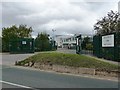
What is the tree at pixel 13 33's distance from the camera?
51281mm

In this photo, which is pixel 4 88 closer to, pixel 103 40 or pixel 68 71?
pixel 68 71

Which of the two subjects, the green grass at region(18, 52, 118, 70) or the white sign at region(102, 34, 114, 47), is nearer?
the green grass at region(18, 52, 118, 70)

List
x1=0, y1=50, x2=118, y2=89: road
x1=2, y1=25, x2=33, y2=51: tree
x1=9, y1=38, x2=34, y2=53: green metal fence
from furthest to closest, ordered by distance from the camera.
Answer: x1=2, y1=25, x2=33, y2=51: tree
x1=9, y1=38, x2=34, y2=53: green metal fence
x1=0, y1=50, x2=118, y2=89: road

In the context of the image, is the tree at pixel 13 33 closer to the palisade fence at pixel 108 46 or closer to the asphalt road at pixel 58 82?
the palisade fence at pixel 108 46

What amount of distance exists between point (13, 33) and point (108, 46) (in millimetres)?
33588

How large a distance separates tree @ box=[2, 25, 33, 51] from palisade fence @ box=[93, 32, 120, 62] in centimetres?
→ 2508

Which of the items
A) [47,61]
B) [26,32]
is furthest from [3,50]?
[47,61]

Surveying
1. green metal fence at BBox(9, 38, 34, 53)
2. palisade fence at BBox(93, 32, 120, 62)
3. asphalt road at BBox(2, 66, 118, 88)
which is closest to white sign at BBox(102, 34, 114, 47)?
palisade fence at BBox(93, 32, 120, 62)

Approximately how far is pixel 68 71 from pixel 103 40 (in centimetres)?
1170

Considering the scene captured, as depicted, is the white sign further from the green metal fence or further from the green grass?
the green metal fence

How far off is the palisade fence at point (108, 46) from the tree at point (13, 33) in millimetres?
25081

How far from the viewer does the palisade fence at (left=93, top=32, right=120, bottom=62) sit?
23.7m

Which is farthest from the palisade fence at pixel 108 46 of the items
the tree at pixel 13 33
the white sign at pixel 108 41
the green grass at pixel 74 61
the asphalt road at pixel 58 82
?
the tree at pixel 13 33

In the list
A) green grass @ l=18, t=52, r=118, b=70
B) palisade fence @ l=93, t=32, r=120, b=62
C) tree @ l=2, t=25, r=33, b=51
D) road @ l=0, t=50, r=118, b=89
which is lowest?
road @ l=0, t=50, r=118, b=89
